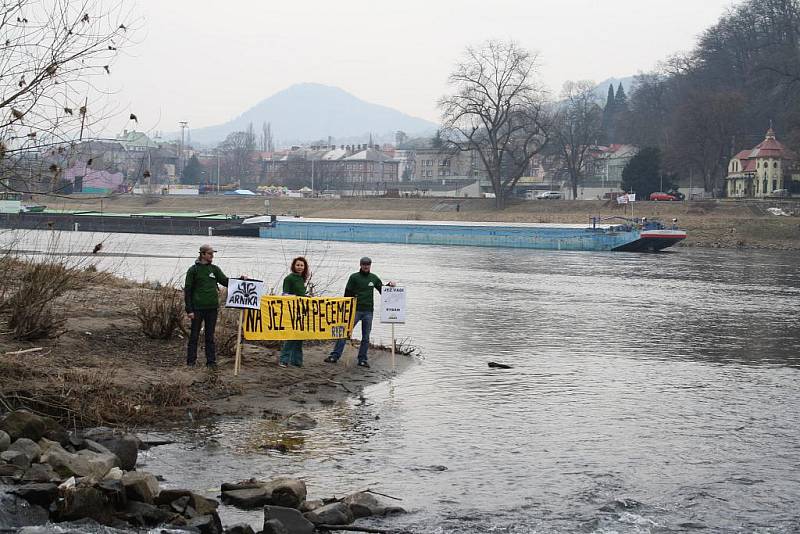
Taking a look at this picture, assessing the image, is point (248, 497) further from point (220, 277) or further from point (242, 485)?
point (220, 277)

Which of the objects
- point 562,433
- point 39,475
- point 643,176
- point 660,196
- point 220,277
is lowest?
point 562,433

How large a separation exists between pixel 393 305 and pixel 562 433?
5.01m

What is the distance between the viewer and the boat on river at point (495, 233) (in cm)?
6806

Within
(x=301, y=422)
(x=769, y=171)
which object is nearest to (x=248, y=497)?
(x=301, y=422)

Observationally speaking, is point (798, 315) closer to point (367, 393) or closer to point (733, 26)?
point (367, 393)

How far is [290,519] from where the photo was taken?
9234mm

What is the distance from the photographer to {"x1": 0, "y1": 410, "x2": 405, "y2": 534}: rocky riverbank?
908 cm

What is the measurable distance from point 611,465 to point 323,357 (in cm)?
728

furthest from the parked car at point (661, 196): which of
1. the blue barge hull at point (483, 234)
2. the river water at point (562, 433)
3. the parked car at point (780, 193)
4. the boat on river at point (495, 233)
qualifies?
the river water at point (562, 433)

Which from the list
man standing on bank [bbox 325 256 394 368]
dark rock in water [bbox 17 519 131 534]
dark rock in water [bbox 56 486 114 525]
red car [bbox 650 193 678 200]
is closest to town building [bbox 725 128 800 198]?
red car [bbox 650 193 678 200]

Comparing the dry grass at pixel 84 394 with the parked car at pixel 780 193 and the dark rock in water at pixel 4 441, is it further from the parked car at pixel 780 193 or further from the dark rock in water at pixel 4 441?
the parked car at pixel 780 193

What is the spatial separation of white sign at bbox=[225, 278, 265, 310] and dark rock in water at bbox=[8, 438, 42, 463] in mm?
4974

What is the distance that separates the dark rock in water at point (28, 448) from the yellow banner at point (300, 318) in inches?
222

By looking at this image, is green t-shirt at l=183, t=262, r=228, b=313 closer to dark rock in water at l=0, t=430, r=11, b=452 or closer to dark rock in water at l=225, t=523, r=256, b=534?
dark rock in water at l=0, t=430, r=11, b=452
